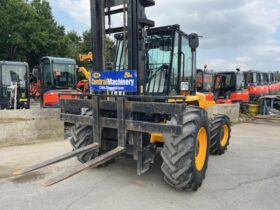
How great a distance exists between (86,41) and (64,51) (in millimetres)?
6760

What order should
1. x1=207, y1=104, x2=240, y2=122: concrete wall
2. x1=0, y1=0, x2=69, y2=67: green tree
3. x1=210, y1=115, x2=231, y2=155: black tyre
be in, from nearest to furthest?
x1=210, y1=115, x2=231, y2=155: black tyre → x1=207, y1=104, x2=240, y2=122: concrete wall → x1=0, y1=0, x2=69, y2=67: green tree

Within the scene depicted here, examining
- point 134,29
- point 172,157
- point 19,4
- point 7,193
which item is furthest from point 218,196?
point 19,4

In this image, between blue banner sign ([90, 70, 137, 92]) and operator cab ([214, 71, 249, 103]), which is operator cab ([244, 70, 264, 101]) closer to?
operator cab ([214, 71, 249, 103])

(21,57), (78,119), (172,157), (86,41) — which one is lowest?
(172,157)

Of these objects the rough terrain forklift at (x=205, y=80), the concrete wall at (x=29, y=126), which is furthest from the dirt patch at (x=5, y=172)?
the rough terrain forklift at (x=205, y=80)

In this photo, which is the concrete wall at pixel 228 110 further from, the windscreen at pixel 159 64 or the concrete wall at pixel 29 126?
the windscreen at pixel 159 64

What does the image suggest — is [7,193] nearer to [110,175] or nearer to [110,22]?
[110,175]

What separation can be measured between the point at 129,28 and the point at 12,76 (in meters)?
9.17

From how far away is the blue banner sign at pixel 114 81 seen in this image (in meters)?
4.21

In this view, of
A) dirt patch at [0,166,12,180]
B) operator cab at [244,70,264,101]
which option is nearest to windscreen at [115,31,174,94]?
dirt patch at [0,166,12,180]

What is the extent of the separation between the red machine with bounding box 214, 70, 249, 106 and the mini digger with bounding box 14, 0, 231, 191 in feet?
41.6

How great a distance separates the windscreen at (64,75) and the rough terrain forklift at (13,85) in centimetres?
176

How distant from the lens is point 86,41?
1431 inches

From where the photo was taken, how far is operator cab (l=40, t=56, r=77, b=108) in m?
11.0
